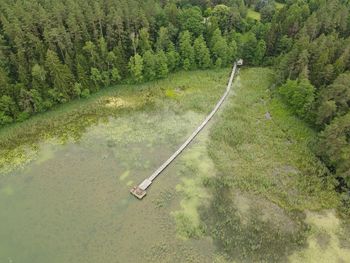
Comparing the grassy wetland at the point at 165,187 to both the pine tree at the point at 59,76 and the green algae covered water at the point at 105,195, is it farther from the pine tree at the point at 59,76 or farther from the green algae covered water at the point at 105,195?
the pine tree at the point at 59,76

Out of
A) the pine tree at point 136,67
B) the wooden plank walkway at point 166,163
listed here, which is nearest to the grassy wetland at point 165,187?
the wooden plank walkway at point 166,163

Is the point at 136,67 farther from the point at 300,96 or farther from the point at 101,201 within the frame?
the point at 300,96

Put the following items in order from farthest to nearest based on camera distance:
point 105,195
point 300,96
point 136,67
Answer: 1. point 136,67
2. point 300,96
3. point 105,195

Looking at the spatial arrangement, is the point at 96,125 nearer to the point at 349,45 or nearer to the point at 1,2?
the point at 1,2

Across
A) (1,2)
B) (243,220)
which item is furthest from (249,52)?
(1,2)

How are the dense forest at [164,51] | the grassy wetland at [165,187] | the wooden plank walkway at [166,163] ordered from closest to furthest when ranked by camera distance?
1. the grassy wetland at [165,187]
2. the wooden plank walkway at [166,163]
3. the dense forest at [164,51]

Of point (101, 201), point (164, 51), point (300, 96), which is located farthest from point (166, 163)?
point (164, 51)

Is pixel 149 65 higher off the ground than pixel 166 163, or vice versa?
pixel 149 65
